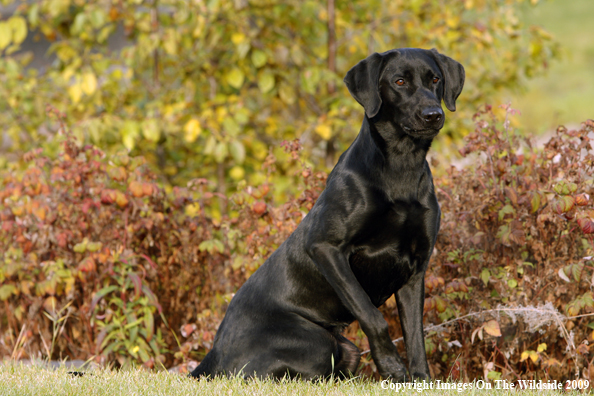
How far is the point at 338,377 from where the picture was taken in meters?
2.96

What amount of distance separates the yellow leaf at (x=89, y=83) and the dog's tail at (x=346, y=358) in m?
3.46

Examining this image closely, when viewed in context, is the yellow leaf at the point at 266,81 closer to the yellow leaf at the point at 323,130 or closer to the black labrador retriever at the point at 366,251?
the yellow leaf at the point at 323,130

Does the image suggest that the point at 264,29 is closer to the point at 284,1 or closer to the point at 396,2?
the point at 284,1

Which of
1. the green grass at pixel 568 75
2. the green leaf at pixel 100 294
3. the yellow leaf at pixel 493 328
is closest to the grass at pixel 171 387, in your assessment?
the yellow leaf at pixel 493 328

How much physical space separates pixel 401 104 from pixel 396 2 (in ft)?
13.6

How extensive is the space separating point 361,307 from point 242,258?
1.54 meters

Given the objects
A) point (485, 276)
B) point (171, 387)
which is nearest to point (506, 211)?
point (485, 276)

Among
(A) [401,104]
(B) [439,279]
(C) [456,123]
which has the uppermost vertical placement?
(A) [401,104]

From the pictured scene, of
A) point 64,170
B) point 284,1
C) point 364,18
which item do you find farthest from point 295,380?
point 364,18

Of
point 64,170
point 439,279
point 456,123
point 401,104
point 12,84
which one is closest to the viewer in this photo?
point 401,104

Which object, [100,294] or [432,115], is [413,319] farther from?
[100,294]

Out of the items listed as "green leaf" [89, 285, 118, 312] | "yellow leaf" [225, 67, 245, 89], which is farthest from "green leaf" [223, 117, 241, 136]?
"green leaf" [89, 285, 118, 312]

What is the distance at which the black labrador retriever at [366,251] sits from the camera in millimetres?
2760

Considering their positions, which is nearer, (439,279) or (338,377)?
(338,377)
